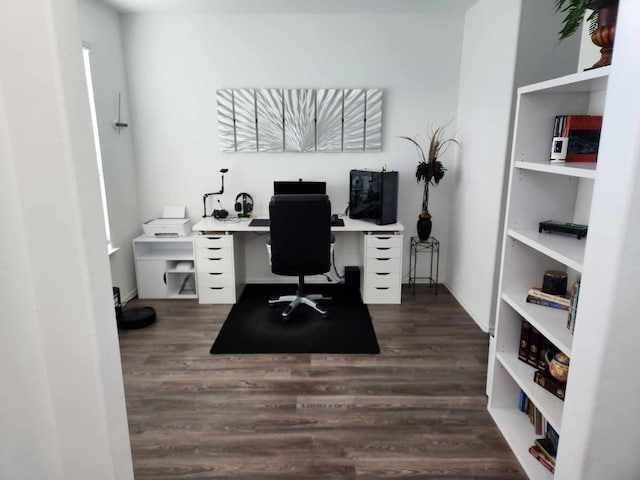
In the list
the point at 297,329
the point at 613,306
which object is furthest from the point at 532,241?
the point at 297,329

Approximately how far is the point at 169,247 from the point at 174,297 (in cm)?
54

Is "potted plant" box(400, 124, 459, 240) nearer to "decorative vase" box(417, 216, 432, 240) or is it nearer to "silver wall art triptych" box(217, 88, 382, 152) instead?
"decorative vase" box(417, 216, 432, 240)

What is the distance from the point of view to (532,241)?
1908 millimetres

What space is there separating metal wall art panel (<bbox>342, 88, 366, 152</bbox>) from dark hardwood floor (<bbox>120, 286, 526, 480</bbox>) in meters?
1.87

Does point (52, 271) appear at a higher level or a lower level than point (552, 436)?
higher

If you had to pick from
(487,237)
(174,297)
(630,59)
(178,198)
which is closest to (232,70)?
(178,198)

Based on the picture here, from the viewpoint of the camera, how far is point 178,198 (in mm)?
4301

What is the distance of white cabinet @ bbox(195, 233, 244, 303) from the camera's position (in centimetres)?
383

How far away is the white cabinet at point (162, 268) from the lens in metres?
3.97

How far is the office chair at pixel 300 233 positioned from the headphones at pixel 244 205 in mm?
1058

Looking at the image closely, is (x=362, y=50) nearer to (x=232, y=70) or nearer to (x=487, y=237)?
(x=232, y=70)

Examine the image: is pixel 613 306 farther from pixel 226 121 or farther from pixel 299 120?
pixel 226 121

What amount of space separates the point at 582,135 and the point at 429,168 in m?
2.12

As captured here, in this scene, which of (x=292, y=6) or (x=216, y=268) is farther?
(x=216, y=268)
